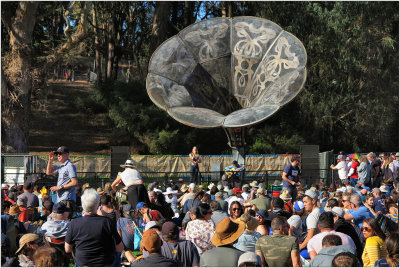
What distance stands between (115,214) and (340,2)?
84.5ft

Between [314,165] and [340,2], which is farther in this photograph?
[340,2]

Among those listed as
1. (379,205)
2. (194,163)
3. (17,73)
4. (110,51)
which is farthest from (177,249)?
(110,51)

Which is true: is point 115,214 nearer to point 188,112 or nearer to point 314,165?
point 188,112

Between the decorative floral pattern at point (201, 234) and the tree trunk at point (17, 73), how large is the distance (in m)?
20.7

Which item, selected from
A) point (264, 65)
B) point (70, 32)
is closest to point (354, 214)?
point (264, 65)

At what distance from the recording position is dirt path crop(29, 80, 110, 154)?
37.9 metres

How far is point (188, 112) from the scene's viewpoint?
17.5m

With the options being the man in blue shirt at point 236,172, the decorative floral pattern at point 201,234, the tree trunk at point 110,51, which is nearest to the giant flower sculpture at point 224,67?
the man in blue shirt at point 236,172

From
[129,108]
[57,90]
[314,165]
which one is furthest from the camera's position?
[57,90]

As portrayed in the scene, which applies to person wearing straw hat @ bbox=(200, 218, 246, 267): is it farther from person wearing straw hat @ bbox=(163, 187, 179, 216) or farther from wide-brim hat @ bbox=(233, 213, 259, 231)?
person wearing straw hat @ bbox=(163, 187, 179, 216)

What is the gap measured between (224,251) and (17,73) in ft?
74.7

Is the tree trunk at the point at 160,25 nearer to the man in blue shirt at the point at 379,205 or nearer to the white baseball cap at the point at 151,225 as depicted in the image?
the man in blue shirt at the point at 379,205

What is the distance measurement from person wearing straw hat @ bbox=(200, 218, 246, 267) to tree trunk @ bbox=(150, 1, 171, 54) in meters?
29.3

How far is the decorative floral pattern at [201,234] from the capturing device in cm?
679
